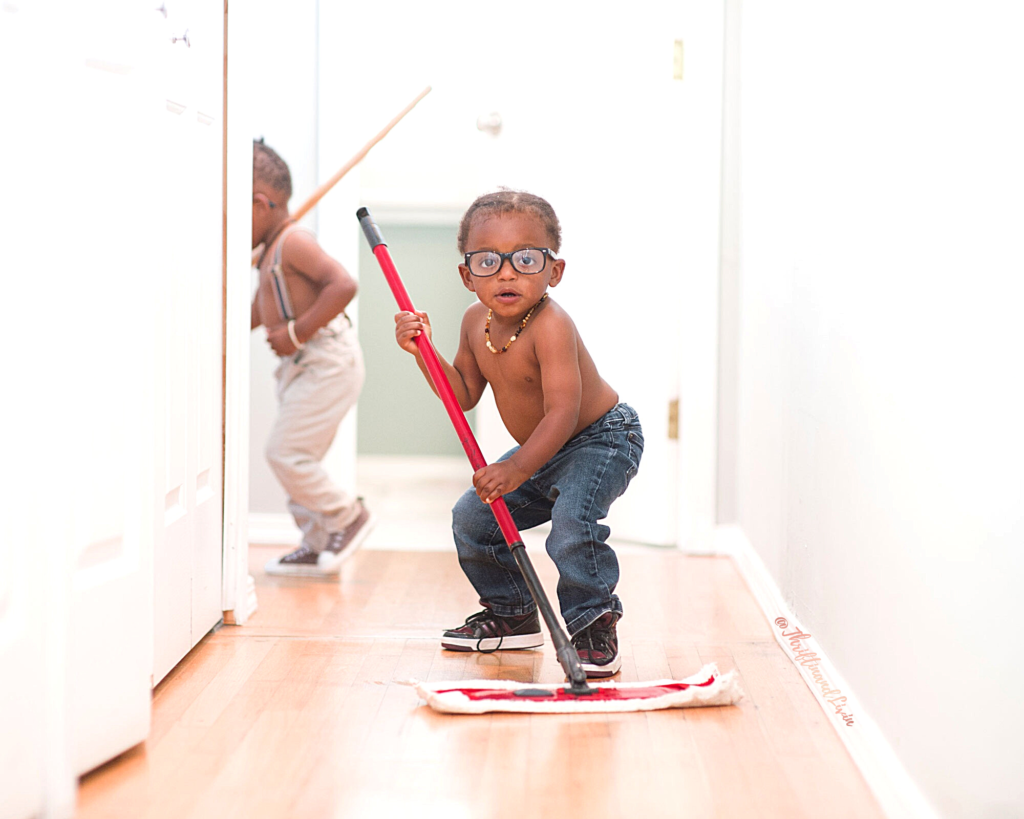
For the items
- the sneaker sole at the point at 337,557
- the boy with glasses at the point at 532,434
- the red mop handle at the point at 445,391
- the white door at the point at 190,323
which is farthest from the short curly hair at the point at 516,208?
the sneaker sole at the point at 337,557

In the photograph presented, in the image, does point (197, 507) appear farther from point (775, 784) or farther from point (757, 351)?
point (757, 351)

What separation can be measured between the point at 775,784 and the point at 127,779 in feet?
2.32

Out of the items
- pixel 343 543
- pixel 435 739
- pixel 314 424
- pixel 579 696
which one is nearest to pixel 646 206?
pixel 314 424

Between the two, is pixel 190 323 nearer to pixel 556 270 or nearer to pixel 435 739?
pixel 556 270

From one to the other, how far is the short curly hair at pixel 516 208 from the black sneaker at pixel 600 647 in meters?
0.58

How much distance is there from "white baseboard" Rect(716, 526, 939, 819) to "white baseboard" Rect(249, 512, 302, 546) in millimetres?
1105

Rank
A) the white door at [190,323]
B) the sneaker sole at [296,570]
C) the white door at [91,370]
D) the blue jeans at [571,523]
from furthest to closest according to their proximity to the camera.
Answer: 1. the sneaker sole at [296,570]
2. the blue jeans at [571,523]
3. the white door at [190,323]
4. the white door at [91,370]

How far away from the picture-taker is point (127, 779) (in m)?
1.11

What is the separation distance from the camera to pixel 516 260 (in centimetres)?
151

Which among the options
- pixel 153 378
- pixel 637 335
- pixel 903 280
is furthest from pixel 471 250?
pixel 637 335

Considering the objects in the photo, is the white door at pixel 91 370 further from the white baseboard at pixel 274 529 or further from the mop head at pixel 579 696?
the white baseboard at pixel 274 529

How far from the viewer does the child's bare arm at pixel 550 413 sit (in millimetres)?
1471

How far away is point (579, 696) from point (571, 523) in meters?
0.28

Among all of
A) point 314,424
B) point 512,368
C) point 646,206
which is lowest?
point 314,424
